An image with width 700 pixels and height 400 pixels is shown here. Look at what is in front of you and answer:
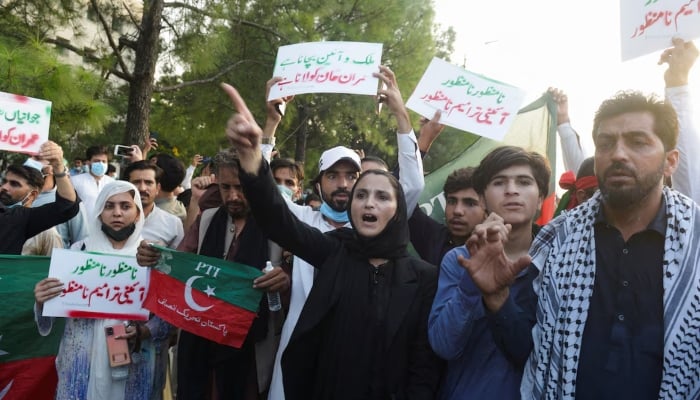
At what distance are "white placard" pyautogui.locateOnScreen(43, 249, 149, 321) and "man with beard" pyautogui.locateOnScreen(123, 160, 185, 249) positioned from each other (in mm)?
577

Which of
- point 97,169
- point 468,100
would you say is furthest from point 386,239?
point 97,169

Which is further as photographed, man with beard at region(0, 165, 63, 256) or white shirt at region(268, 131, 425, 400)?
man with beard at region(0, 165, 63, 256)

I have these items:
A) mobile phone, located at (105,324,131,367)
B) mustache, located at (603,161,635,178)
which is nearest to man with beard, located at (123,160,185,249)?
mobile phone, located at (105,324,131,367)

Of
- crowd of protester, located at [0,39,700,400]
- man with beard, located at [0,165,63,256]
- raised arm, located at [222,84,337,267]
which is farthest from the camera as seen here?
man with beard, located at [0,165,63,256]

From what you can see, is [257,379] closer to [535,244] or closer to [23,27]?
[535,244]

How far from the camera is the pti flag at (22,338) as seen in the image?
3.14m

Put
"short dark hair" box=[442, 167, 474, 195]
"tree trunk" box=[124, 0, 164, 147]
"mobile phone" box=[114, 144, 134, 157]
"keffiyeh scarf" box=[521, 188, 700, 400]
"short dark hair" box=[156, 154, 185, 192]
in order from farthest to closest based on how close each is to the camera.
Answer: "tree trunk" box=[124, 0, 164, 147] → "mobile phone" box=[114, 144, 134, 157] → "short dark hair" box=[156, 154, 185, 192] → "short dark hair" box=[442, 167, 474, 195] → "keffiyeh scarf" box=[521, 188, 700, 400]

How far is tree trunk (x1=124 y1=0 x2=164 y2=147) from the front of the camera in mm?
7686

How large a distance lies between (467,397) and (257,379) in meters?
1.27

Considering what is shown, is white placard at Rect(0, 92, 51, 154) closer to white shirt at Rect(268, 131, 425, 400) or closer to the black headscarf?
white shirt at Rect(268, 131, 425, 400)

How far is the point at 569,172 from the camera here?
308 centimetres

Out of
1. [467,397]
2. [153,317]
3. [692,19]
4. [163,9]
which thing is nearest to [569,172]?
[692,19]

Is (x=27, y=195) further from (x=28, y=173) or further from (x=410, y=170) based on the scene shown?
(x=410, y=170)

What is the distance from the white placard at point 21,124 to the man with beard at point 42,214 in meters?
0.42
